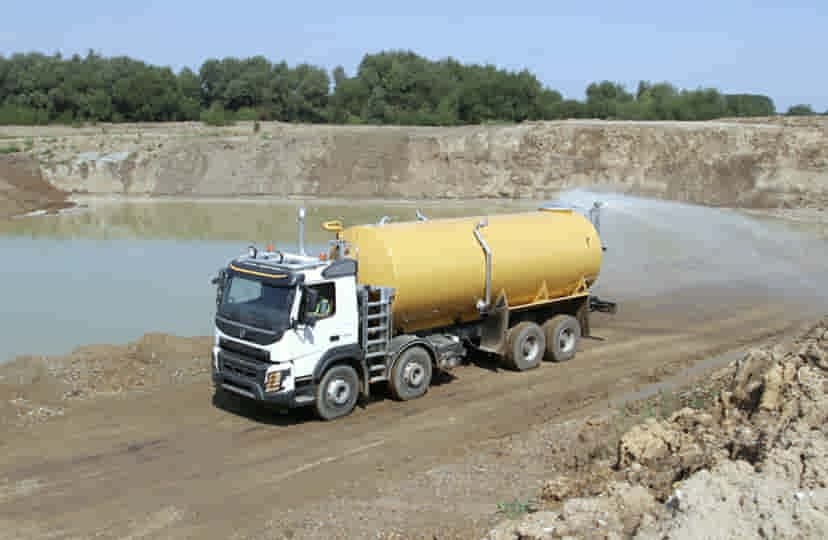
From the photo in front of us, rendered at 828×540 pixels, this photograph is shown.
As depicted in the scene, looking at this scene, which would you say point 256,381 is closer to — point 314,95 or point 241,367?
point 241,367

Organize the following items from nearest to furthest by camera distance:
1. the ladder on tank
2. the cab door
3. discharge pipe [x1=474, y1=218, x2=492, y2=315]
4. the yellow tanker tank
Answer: the cab door, the ladder on tank, the yellow tanker tank, discharge pipe [x1=474, y1=218, x2=492, y2=315]

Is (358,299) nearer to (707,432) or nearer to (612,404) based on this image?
(612,404)

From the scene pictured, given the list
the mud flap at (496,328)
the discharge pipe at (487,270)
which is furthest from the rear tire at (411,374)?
the mud flap at (496,328)

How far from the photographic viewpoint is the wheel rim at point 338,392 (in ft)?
52.7

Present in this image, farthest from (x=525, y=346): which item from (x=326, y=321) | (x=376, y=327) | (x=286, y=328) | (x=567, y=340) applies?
(x=286, y=328)

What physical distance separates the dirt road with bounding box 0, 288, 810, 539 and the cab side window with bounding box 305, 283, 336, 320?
2160 millimetres

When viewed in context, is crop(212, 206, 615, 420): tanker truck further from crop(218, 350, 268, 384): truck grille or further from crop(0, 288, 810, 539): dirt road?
crop(0, 288, 810, 539): dirt road

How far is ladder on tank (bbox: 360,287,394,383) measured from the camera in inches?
644

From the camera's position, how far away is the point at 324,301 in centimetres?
1570

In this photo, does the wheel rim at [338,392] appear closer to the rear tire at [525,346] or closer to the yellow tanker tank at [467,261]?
the yellow tanker tank at [467,261]

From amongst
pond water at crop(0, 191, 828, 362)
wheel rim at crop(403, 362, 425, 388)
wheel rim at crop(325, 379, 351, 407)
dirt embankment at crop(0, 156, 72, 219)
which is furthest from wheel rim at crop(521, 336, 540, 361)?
dirt embankment at crop(0, 156, 72, 219)

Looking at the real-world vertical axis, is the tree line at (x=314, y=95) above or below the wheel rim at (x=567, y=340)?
above

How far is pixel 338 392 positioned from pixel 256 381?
168 cm

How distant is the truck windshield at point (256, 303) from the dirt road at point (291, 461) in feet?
6.83
